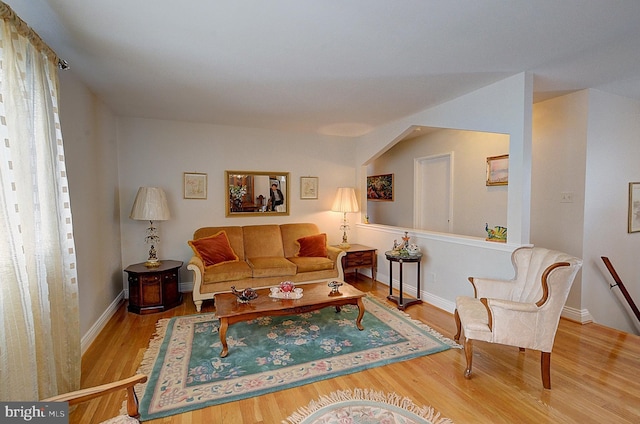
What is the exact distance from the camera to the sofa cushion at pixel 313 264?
400cm

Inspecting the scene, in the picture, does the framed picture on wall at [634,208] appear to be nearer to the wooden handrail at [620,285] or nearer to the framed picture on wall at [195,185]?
the wooden handrail at [620,285]

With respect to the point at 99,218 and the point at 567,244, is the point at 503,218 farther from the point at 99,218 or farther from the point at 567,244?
the point at 99,218

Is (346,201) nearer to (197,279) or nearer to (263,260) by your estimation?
(263,260)

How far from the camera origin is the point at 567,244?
341 centimetres

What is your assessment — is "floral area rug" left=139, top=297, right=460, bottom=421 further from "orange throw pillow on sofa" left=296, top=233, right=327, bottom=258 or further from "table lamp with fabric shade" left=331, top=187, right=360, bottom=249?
"table lamp with fabric shade" left=331, top=187, right=360, bottom=249

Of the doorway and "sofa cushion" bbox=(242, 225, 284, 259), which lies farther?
the doorway

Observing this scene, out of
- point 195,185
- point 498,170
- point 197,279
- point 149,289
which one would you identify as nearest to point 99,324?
point 149,289

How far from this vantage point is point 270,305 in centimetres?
269

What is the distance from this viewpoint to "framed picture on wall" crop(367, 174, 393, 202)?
613 cm

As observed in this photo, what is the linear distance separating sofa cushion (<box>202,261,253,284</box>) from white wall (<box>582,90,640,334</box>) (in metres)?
3.86

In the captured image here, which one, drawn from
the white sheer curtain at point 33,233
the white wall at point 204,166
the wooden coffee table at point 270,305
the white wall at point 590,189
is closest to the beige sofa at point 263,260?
the white wall at point 204,166

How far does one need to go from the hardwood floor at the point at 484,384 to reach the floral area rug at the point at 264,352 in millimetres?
100

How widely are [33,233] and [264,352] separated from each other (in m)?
1.83

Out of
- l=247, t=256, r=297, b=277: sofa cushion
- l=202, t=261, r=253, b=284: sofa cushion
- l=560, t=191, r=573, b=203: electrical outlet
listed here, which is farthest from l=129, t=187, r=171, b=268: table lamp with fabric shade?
l=560, t=191, r=573, b=203: electrical outlet
